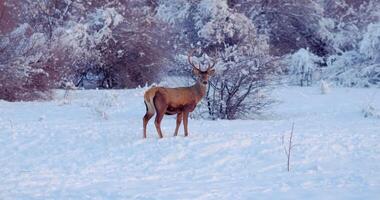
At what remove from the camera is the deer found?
39.2ft

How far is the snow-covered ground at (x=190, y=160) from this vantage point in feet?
25.4

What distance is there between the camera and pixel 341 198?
23.1 ft

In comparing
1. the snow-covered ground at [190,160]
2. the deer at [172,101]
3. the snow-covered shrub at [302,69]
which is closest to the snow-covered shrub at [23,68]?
the snow-covered ground at [190,160]

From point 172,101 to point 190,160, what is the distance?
2.15 meters

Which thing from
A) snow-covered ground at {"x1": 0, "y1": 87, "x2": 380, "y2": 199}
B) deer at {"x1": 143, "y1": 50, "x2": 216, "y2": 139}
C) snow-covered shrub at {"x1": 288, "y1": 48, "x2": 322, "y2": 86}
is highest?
snow-covered shrub at {"x1": 288, "y1": 48, "x2": 322, "y2": 86}

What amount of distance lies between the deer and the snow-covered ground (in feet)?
1.27

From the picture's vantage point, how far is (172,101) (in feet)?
39.7

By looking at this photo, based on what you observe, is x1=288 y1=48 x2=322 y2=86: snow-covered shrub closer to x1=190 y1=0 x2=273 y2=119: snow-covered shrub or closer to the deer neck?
x1=190 y1=0 x2=273 y2=119: snow-covered shrub

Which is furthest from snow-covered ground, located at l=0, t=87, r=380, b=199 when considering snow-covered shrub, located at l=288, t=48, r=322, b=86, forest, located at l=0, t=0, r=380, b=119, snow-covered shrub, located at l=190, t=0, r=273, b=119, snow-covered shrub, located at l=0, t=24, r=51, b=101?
snow-covered shrub, located at l=288, t=48, r=322, b=86

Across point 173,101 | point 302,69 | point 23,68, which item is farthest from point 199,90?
point 302,69

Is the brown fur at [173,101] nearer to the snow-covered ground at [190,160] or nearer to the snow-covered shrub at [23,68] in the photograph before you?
the snow-covered ground at [190,160]

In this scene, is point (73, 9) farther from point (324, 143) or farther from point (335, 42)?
point (324, 143)

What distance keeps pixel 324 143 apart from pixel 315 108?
8.47 m

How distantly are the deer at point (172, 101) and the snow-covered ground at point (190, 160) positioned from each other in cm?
39
